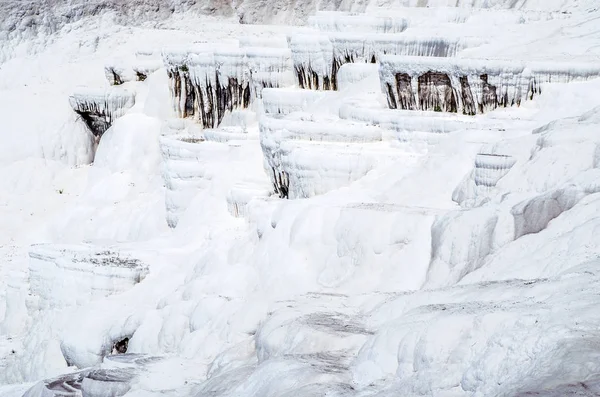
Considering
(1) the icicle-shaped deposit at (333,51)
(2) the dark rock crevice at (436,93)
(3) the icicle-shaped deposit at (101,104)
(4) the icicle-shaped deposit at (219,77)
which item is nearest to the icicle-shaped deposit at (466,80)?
Answer: (2) the dark rock crevice at (436,93)

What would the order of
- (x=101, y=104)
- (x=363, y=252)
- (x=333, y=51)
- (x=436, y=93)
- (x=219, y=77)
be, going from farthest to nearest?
(x=101, y=104)
(x=219, y=77)
(x=333, y=51)
(x=436, y=93)
(x=363, y=252)

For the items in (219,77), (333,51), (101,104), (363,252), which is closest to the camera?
(363,252)

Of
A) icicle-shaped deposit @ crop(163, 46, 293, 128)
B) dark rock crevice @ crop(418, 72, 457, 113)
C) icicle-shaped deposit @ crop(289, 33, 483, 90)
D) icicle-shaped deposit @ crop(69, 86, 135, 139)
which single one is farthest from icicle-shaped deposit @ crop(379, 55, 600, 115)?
icicle-shaped deposit @ crop(69, 86, 135, 139)

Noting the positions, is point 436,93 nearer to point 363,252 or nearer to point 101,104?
point 363,252

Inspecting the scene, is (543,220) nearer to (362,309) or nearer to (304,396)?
(362,309)

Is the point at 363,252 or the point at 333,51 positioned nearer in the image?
the point at 363,252

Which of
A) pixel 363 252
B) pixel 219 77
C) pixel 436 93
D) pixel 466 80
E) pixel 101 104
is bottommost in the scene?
pixel 363 252

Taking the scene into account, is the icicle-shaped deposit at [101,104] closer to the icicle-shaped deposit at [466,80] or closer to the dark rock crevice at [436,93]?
the icicle-shaped deposit at [466,80]

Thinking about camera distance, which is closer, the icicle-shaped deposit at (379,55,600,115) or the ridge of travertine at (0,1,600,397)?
the ridge of travertine at (0,1,600,397)

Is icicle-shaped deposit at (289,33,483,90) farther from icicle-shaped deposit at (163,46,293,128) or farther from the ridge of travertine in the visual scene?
icicle-shaped deposit at (163,46,293,128)

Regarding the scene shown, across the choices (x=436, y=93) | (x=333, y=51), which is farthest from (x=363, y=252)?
(x=333, y=51)

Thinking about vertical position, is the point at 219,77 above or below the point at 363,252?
above
